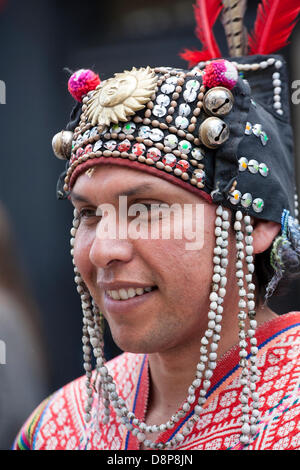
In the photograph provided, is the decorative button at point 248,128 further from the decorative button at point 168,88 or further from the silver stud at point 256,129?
the decorative button at point 168,88

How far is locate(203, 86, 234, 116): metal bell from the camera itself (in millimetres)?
1923

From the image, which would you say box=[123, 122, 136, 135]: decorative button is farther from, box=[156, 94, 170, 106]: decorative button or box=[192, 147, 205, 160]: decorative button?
box=[192, 147, 205, 160]: decorative button

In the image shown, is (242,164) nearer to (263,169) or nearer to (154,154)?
(263,169)

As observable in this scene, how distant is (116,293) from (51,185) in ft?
11.7

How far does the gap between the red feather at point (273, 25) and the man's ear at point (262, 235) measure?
2.62ft

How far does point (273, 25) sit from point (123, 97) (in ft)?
2.72

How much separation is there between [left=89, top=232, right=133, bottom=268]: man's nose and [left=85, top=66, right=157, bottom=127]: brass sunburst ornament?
0.40 metres

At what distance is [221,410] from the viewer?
2010 millimetres

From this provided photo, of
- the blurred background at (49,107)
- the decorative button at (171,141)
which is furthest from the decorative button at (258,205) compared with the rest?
the blurred background at (49,107)

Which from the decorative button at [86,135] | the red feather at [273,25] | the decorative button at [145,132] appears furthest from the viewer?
the red feather at [273,25]

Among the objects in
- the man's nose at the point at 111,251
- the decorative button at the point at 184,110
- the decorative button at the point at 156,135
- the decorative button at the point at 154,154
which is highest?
the decorative button at the point at 184,110

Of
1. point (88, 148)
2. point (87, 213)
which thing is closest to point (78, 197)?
point (87, 213)

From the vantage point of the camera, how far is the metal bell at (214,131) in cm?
191
